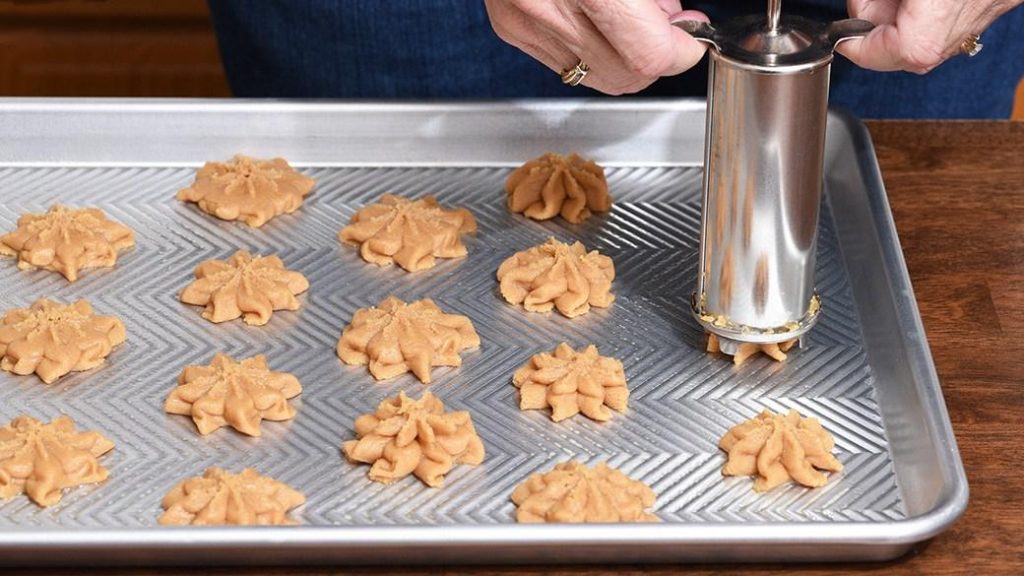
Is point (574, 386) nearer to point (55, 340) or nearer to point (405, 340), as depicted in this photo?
point (405, 340)

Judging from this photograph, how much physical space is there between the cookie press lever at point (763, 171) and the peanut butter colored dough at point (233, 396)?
359 millimetres

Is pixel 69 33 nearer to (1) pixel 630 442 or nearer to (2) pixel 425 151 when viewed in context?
(2) pixel 425 151

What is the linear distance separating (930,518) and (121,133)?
3.01 feet

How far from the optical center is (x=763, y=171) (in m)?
1.11

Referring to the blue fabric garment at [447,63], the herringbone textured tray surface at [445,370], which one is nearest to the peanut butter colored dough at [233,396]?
the herringbone textured tray surface at [445,370]

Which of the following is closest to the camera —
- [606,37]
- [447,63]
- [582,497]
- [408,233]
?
[582,497]

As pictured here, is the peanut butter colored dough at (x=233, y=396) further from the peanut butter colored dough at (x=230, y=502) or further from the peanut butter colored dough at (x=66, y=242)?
the peanut butter colored dough at (x=66, y=242)

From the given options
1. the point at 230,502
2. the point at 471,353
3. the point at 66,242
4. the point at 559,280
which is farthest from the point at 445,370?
the point at 66,242

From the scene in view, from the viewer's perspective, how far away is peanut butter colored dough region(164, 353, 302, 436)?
1.15m

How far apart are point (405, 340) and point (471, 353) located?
6cm

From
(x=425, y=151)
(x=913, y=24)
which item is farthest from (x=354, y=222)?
(x=913, y=24)

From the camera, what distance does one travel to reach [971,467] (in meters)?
1.09

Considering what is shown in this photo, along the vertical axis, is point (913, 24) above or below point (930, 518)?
above

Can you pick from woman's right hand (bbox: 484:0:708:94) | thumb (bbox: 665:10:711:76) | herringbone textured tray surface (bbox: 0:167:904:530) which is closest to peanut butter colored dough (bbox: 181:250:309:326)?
herringbone textured tray surface (bbox: 0:167:904:530)
